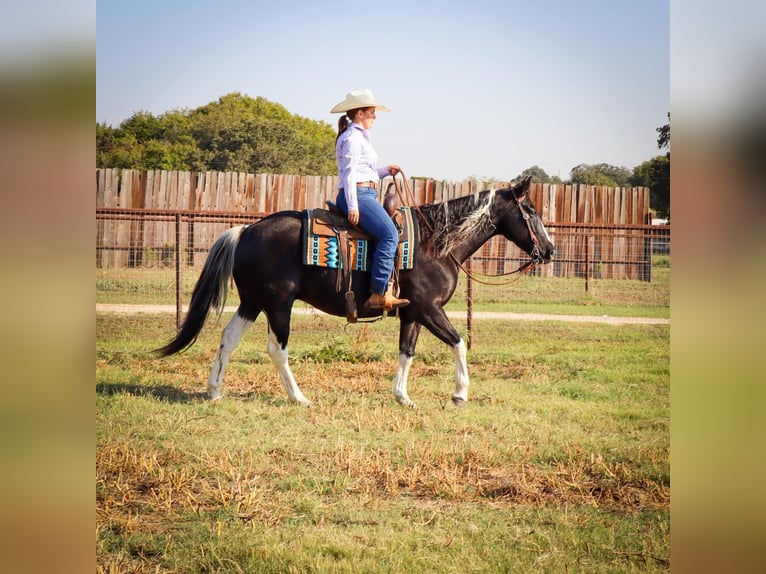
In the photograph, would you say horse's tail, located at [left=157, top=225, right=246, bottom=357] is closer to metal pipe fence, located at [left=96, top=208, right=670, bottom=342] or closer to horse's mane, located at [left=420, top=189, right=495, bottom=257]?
horse's mane, located at [left=420, top=189, right=495, bottom=257]

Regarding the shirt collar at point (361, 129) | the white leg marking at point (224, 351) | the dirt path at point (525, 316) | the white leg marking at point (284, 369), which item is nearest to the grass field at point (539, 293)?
the dirt path at point (525, 316)

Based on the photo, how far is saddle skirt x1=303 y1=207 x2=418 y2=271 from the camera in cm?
545

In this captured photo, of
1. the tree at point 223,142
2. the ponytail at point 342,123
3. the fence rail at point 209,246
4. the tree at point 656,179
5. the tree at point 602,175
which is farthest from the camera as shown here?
the tree at point 602,175

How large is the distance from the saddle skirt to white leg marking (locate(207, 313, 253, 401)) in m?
0.77

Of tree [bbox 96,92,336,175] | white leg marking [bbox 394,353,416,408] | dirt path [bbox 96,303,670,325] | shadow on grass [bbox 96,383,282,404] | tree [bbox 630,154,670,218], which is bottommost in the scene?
shadow on grass [bbox 96,383,282,404]

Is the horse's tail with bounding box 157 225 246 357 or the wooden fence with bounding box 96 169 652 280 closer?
the horse's tail with bounding box 157 225 246 357

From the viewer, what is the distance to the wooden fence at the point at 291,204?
1262 cm

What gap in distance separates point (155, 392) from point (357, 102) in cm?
293

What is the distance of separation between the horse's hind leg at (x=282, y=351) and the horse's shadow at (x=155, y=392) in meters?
0.69

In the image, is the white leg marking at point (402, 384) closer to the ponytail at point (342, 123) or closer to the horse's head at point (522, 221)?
the horse's head at point (522, 221)

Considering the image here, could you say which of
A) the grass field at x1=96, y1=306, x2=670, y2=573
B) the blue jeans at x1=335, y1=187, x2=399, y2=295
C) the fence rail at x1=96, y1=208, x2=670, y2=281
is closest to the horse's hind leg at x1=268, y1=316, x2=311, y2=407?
the grass field at x1=96, y1=306, x2=670, y2=573

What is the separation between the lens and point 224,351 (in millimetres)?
5559
